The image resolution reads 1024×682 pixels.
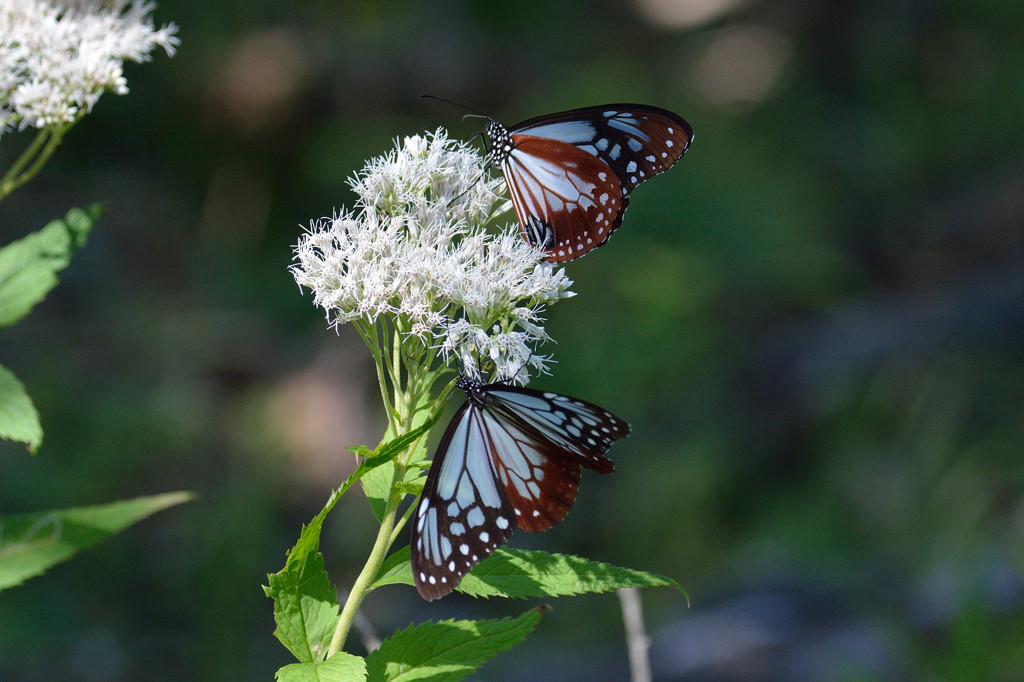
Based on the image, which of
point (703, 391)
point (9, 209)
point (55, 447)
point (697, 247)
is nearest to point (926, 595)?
point (703, 391)

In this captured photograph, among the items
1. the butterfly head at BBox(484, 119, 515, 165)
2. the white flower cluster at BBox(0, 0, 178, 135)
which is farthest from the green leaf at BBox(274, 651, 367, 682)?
the white flower cluster at BBox(0, 0, 178, 135)

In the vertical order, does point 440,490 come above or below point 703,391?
below

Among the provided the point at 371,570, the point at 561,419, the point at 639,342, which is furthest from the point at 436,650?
the point at 639,342

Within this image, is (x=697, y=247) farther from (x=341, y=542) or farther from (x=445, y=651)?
(x=445, y=651)

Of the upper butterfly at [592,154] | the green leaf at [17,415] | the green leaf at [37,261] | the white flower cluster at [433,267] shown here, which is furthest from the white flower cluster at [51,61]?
the upper butterfly at [592,154]

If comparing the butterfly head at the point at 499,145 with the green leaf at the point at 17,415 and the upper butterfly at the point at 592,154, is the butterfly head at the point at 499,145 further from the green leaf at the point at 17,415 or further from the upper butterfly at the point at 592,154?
the green leaf at the point at 17,415

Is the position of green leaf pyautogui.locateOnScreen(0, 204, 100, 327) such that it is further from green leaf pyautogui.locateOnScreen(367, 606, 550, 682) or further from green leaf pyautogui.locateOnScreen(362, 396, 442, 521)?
green leaf pyautogui.locateOnScreen(367, 606, 550, 682)
